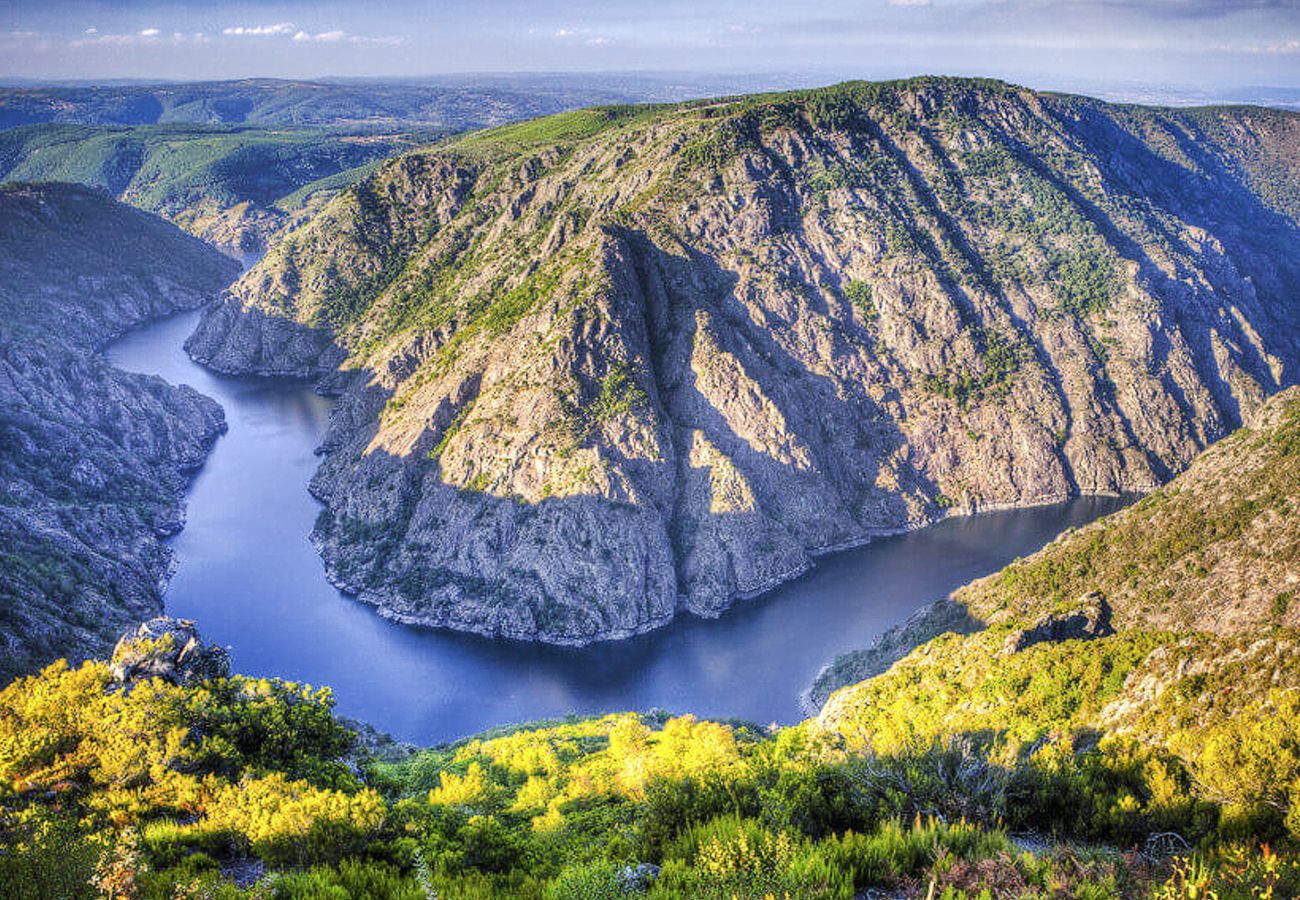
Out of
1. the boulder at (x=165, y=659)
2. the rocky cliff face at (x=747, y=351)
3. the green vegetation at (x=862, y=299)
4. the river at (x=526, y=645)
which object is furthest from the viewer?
the green vegetation at (x=862, y=299)

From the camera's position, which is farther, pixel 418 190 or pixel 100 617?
pixel 418 190

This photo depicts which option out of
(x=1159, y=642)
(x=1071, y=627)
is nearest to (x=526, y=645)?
(x=1071, y=627)

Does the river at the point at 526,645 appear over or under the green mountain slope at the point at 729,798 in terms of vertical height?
under

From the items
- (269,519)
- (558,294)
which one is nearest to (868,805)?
(558,294)

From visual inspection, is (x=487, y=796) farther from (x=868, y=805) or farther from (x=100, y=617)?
(x=100, y=617)

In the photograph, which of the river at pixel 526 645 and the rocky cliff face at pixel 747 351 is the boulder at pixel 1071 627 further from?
the rocky cliff face at pixel 747 351

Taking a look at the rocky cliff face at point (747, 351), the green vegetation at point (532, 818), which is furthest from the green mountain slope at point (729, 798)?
the rocky cliff face at point (747, 351)
